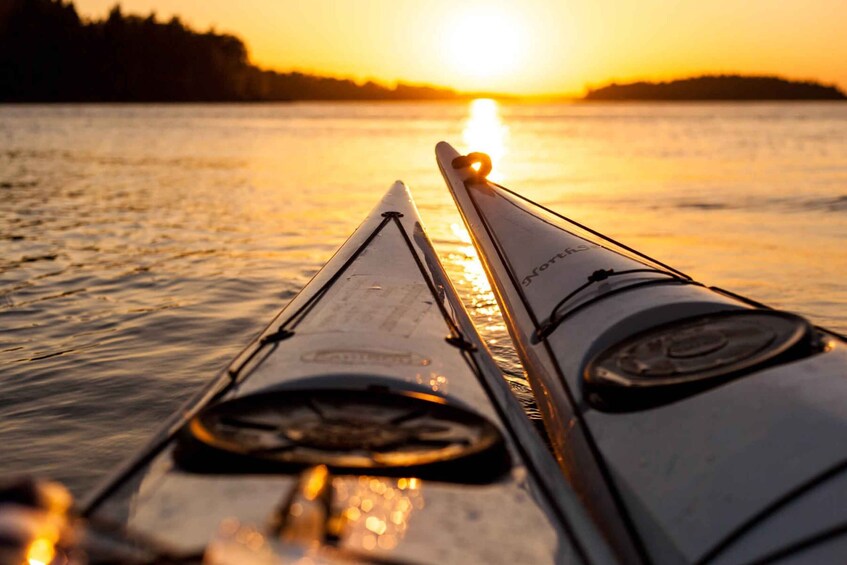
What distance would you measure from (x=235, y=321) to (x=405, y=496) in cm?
524

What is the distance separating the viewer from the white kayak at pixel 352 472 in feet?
5.76

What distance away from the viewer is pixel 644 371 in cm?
295

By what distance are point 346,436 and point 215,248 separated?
8.57 m

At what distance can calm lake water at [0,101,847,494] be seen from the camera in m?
5.33

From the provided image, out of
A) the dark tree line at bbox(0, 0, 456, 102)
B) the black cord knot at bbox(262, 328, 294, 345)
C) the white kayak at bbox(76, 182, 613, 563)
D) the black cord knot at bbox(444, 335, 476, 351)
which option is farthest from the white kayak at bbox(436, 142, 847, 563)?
the dark tree line at bbox(0, 0, 456, 102)

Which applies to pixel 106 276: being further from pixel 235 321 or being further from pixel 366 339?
pixel 366 339

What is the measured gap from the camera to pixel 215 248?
34.0 feet

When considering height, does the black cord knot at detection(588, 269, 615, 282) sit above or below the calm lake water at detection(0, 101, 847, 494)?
above

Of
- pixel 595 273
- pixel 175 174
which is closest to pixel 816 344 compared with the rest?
pixel 595 273

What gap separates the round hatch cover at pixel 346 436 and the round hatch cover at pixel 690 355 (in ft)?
2.58

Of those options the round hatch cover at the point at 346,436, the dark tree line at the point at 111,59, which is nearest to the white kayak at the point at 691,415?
the round hatch cover at the point at 346,436

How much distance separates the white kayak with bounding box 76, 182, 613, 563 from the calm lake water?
2191 mm

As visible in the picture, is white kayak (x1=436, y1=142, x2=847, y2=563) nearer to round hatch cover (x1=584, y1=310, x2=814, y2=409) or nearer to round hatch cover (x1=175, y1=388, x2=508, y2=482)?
round hatch cover (x1=584, y1=310, x2=814, y2=409)

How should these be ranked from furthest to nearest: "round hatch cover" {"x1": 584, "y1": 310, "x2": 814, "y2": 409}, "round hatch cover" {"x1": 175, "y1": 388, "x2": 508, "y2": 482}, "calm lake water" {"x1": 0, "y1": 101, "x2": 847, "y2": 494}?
"calm lake water" {"x1": 0, "y1": 101, "x2": 847, "y2": 494} → "round hatch cover" {"x1": 584, "y1": 310, "x2": 814, "y2": 409} → "round hatch cover" {"x1": 175, "y1": 388, "x2": 508, "y2": 482}
